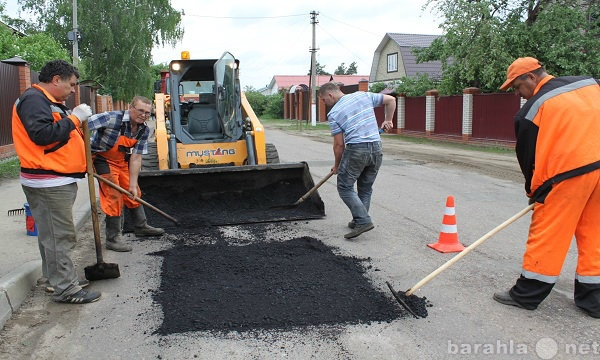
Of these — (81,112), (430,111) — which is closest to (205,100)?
(81,112)

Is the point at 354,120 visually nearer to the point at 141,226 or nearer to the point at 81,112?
the point at 141,226

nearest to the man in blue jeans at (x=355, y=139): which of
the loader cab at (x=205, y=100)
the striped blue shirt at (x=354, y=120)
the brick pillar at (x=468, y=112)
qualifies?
the striped blue shirt at (x=354, y=120)

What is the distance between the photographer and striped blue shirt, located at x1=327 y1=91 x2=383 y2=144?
18.7ft

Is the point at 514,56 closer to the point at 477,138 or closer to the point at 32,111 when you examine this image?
the point at 477,138

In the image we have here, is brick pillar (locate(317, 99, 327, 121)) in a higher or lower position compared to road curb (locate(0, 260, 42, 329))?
higher

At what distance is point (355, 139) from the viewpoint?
18.7ft

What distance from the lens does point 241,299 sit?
12.9 ft

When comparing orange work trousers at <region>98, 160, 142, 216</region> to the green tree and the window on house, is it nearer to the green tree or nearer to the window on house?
the green tree

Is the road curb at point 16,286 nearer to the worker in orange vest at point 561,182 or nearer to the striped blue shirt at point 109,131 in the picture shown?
the striped blue shirt at point 109,131

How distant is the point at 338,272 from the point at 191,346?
167 centimetres

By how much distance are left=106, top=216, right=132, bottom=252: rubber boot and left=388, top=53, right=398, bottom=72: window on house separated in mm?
36779

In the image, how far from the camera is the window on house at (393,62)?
39.9 m

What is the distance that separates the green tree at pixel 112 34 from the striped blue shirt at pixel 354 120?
2814 centimetres

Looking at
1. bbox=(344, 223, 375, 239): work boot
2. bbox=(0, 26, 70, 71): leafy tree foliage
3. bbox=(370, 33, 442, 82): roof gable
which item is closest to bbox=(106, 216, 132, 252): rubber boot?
bbox=(344, 223, 375, 239): work boot
